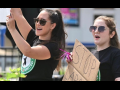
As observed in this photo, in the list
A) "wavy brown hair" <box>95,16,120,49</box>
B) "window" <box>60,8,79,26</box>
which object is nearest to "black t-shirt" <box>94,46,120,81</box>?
"wavy brown hair" <box>95,16,120,49</box>

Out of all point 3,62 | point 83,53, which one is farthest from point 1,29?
point 83,53

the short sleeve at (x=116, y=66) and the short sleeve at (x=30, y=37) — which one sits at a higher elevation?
the short sleeve at (x=30, y=37)

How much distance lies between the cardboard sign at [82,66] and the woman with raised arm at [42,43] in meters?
0.50

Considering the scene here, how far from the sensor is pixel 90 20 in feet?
49.5

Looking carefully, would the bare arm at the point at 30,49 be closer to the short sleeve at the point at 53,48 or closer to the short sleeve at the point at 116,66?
the short sleeve at the point at 53,48

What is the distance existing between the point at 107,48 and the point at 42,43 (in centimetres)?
68

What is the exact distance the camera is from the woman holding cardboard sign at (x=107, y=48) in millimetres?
2135

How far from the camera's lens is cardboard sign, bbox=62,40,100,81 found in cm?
178

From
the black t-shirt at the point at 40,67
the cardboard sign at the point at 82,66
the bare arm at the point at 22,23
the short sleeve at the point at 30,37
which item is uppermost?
the bare arm at the point at 22,23

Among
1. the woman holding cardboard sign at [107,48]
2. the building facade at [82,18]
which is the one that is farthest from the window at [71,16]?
the woman holding cardboard sign at [107,48]

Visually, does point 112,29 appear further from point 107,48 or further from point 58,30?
point 58,30

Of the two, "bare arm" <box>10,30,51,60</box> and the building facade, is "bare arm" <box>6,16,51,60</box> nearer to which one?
"bare arm" <box>10,30,51,60</box>

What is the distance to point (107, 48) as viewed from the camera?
232 cm
